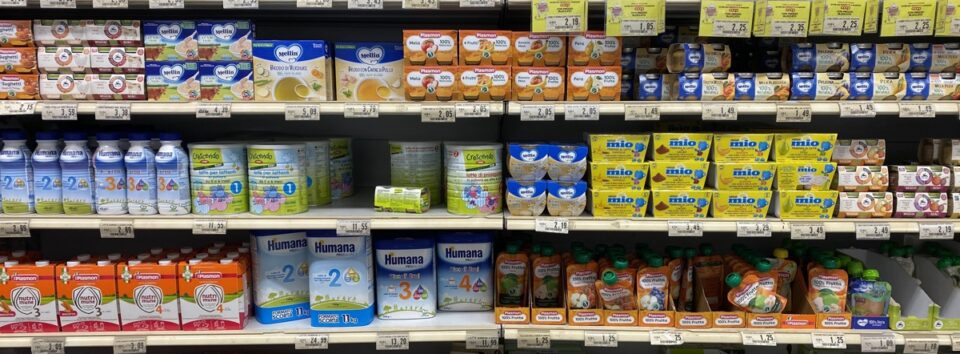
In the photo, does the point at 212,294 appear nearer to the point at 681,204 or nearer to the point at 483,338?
the point at 483,338

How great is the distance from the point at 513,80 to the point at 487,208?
44cm

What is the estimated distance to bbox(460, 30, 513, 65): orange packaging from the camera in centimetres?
194

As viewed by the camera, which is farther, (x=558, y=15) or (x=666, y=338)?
(x=666, y=338)

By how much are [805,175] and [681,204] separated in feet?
1.41

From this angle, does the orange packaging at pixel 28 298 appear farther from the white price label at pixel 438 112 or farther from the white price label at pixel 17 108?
the white price label at pixel 438 112

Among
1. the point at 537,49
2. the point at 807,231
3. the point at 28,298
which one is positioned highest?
the point at 537,49

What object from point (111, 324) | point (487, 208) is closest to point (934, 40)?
point (487, 208)

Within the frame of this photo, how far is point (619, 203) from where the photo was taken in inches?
79.4

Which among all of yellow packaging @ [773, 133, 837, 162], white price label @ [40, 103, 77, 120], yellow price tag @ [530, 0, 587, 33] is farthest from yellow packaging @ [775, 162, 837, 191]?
white price label @ [40, 103, 77, 120]

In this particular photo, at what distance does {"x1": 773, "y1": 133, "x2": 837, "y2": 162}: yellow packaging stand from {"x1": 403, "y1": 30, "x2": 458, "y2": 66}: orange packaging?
114 centimetres

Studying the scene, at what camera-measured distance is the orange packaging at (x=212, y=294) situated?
1994 millimetres

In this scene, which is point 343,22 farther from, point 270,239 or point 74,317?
point 74,317

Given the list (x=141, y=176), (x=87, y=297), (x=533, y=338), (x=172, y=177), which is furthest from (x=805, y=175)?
(x=87, y=297)

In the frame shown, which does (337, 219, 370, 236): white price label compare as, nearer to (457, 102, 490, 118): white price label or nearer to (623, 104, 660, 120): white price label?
(457, 102, 490, 118): white price label
